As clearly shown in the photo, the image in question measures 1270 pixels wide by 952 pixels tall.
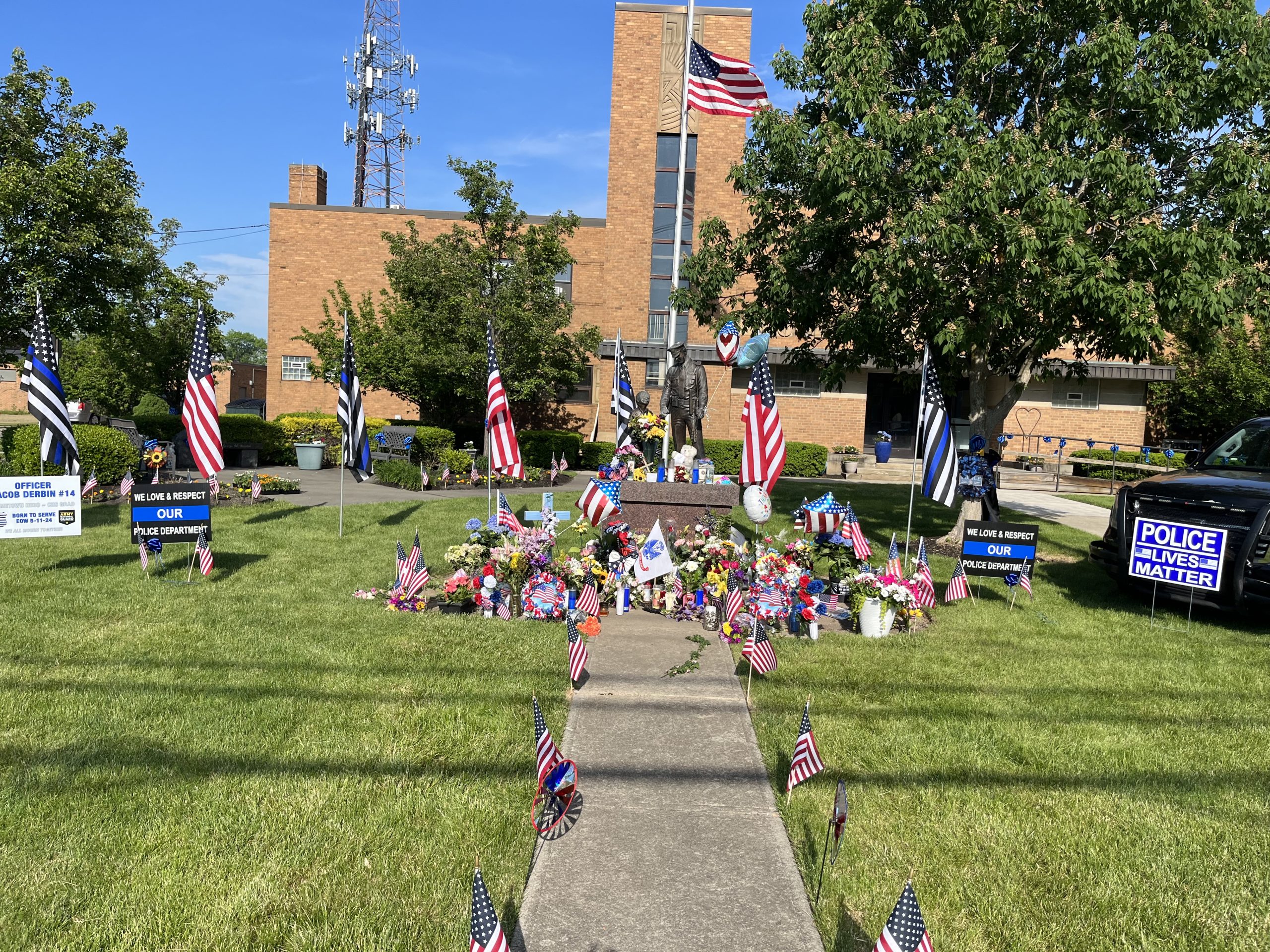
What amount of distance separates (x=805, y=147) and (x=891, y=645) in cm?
739

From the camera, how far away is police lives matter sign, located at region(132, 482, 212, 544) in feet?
30.9

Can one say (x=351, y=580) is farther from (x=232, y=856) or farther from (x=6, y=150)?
(x=6, y=150)

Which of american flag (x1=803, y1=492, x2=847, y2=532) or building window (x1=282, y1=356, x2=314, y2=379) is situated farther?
building window (x1=282, y1=356, x2=314, y2=379)

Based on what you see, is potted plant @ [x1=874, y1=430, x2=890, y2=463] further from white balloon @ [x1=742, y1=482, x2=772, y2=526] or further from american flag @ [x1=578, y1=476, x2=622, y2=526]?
american flag @ [x1=578, y1=476, x2=622, y2=526]

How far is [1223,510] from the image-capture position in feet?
28.2

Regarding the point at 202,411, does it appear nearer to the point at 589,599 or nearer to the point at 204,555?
the point at 204,555

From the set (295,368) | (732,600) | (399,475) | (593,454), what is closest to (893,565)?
(732,600)

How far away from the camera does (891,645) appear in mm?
8172

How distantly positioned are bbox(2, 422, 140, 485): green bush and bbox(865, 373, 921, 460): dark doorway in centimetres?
2367

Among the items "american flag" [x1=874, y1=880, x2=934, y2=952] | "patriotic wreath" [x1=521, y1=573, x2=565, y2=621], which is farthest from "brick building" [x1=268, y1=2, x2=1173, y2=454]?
Result: "american flag" [x1=874, y1=880, x2=934, y2=952]

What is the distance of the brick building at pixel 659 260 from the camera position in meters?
28.6

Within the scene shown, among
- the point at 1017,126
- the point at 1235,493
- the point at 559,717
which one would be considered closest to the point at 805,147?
the point at 1017,126

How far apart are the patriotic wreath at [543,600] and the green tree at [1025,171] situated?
586cm

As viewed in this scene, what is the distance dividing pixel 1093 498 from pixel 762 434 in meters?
16.2
